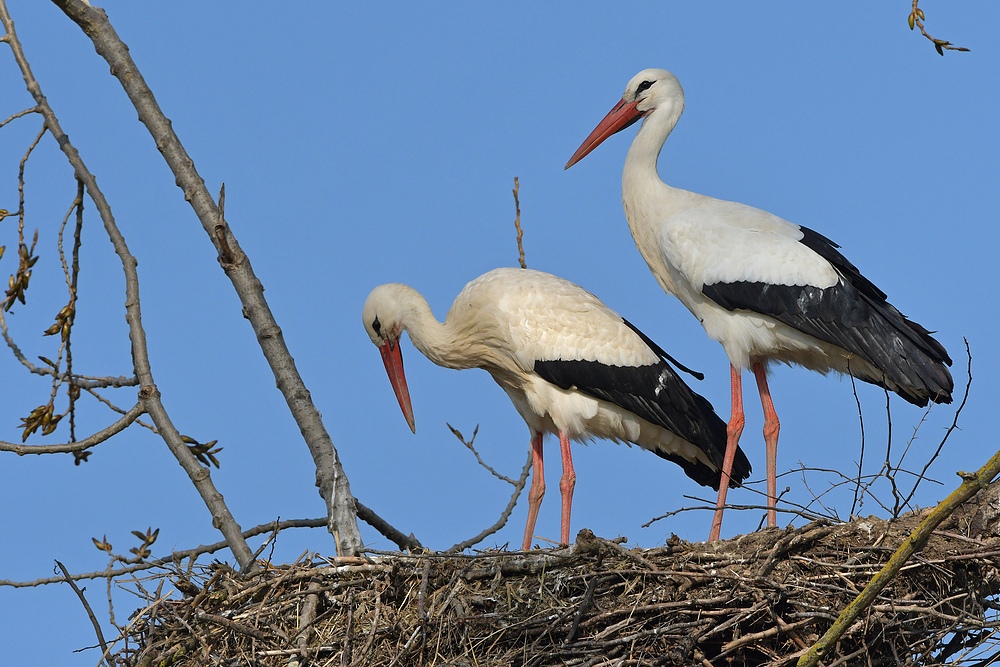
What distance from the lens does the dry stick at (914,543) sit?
311 centimetres

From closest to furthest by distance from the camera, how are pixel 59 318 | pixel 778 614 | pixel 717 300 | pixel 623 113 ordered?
pixel 778 614
pixel 59 318
pixel 717 300
pixel 623 113

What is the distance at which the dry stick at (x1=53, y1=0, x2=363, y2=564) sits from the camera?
489 centimetres

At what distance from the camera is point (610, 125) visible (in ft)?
24.9

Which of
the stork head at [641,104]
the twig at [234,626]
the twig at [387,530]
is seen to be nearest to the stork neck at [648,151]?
the stork head at [641,104]

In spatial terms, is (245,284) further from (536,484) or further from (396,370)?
(536,484)

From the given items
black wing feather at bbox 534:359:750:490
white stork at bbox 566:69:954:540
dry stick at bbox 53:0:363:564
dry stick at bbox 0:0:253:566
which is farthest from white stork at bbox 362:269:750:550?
dry stick at bbox 0:0:253:566

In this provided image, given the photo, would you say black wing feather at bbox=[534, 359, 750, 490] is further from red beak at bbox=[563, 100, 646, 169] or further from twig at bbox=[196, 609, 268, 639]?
twig at bbox=[196, 609, 268, 639]

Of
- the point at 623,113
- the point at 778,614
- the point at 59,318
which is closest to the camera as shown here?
the point at 778,614

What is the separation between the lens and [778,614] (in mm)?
4605

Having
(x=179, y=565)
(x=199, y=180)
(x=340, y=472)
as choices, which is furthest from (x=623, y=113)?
(x=179, y=565)

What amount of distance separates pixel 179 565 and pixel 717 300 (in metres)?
3.31

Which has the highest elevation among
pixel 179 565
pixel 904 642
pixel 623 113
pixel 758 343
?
pixel 623 113

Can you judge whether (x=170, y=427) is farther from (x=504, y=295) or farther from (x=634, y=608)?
(x=504, y=295)

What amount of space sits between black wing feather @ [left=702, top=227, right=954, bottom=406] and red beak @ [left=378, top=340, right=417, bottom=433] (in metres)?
2.05
